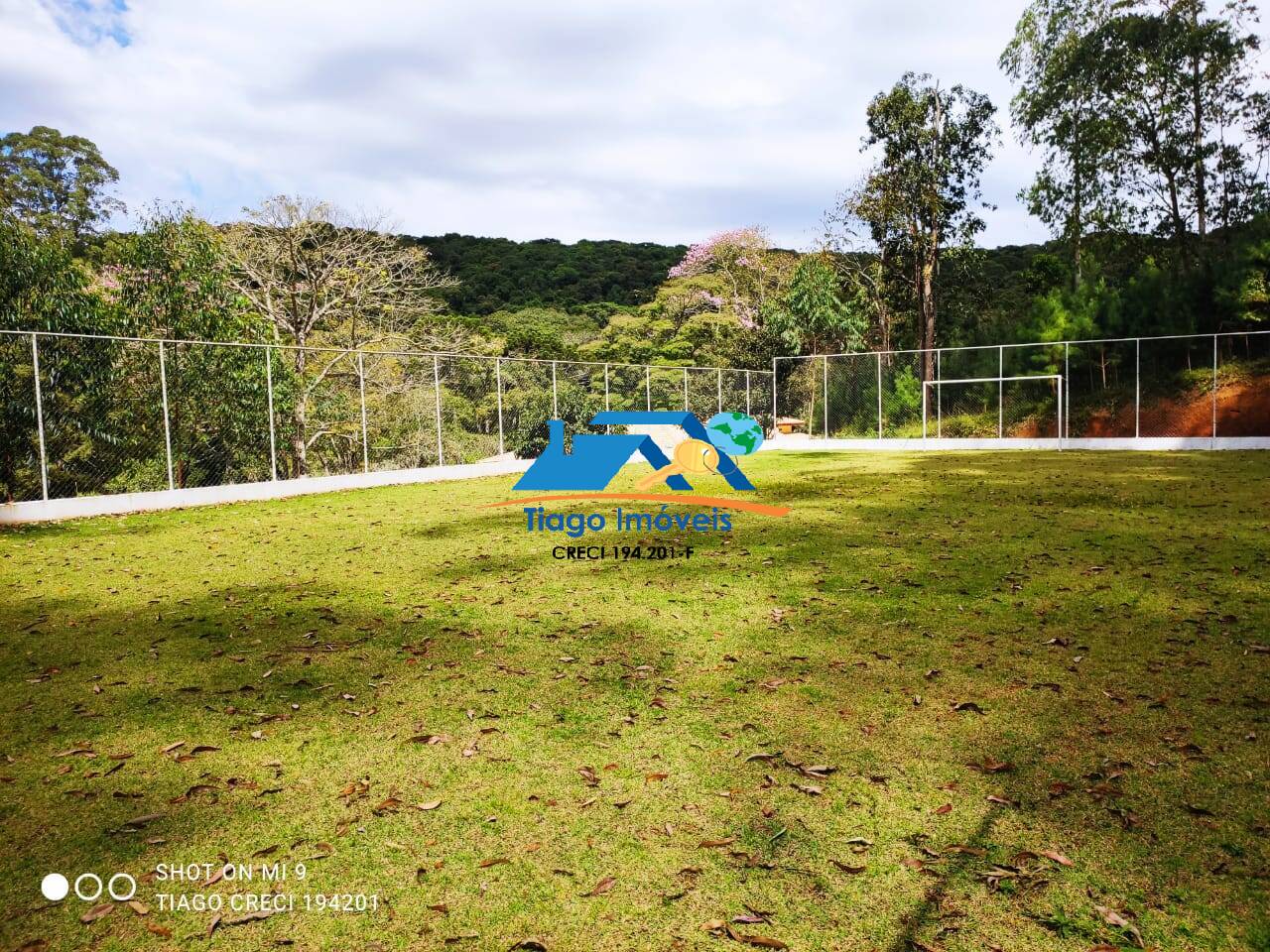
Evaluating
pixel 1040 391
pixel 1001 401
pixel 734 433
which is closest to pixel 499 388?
pixel 734 433

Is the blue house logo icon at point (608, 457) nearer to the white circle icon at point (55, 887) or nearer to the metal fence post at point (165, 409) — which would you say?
the metal fence post at point (165, 409)

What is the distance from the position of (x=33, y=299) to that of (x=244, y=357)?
280cm

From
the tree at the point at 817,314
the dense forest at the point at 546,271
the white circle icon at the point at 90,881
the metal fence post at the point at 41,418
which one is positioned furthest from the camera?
the dense forest at the point at 546,271

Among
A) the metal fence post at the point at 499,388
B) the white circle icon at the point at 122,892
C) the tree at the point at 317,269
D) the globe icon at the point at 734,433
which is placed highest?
the tree at the point at 317,269

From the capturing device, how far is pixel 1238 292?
63.7 ft

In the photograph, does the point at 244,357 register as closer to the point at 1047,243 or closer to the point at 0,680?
the point at 0,680

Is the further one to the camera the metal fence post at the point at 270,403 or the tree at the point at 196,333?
the metal fence post at the point at 270,403

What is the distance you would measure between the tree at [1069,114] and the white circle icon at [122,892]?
93.7 ft

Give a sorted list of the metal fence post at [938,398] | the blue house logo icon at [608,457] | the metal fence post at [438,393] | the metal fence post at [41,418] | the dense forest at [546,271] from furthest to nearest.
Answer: the dense forest at [546,271] → the metal fence post at [938,398] → the metal fence post at [438,393] → the blue house logo icon at [608,457] → the metal fence post at [41,418]

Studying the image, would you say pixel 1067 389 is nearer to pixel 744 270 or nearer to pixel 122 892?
pixel 744 270

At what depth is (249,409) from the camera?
1187cm

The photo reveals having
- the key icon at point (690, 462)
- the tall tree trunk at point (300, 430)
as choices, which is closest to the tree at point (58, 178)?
the tall tree trunk at point (300, 430)

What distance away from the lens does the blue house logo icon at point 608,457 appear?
13273 millimetres

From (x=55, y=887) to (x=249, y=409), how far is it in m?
11.1
